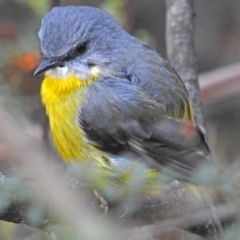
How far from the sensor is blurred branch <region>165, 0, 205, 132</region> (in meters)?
3.87

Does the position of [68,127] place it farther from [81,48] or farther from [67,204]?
[67,204]

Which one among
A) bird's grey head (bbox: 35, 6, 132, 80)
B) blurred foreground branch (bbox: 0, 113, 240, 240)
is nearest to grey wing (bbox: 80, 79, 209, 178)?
bird's grey head (bbox: 35, 6, 132, 80)

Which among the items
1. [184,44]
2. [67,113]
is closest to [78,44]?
[67,113]

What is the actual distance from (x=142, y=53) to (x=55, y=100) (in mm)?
570

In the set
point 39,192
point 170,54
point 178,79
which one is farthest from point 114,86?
point 39,192

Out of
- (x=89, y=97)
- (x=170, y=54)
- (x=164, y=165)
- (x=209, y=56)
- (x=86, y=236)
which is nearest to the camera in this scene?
(x=86, y=236)

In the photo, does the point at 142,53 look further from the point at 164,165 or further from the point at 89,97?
the point at 164,165

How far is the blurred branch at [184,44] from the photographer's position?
152 inches

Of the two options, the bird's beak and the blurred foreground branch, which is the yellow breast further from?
the blurred foreground branch

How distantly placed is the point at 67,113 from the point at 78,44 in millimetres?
346

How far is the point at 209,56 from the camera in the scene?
6.08 m

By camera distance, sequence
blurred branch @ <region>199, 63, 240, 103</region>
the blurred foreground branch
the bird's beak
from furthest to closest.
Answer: blurred branch @ <region>199, 63, 240, 103</region>, the bird's beak, the blurred foreground branch

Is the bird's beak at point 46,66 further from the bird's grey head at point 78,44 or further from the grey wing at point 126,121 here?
the grey wing at point 126,121

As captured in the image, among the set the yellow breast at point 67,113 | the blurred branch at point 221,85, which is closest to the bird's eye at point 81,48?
the yellow breast at point 67,113
